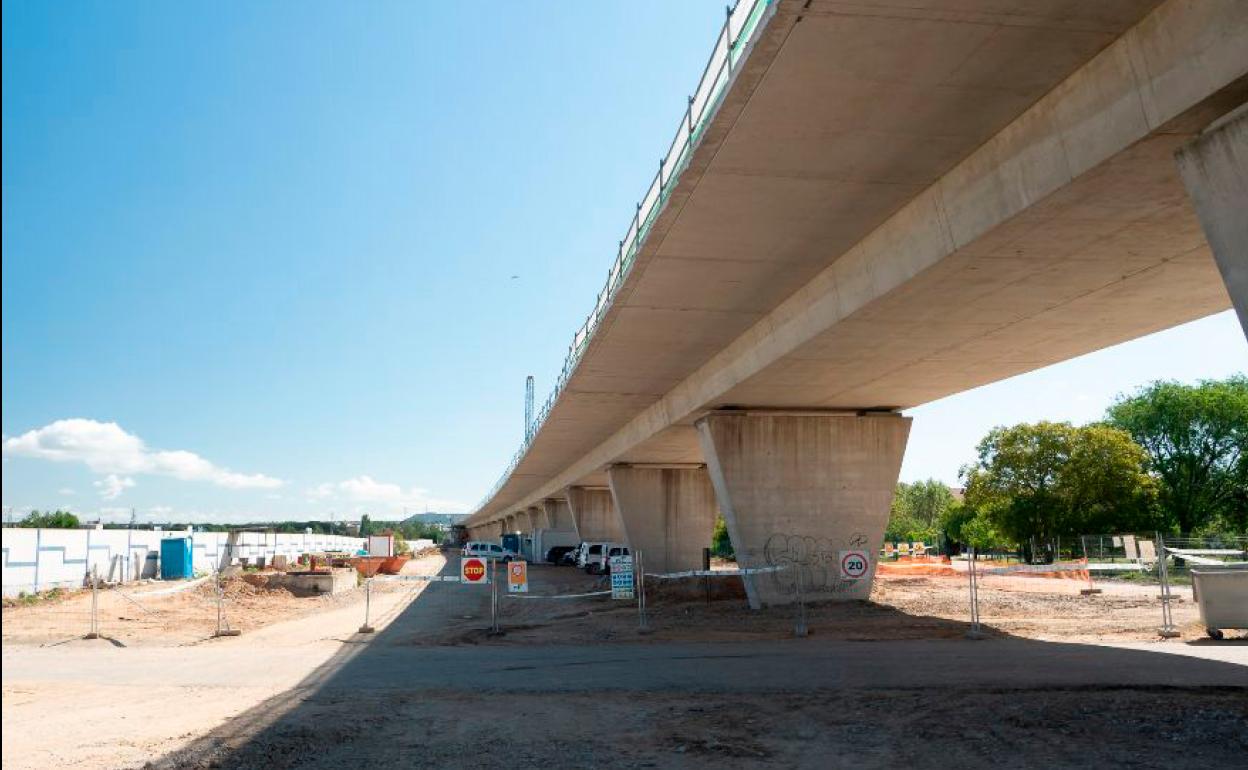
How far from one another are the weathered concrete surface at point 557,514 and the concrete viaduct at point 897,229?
167 ft

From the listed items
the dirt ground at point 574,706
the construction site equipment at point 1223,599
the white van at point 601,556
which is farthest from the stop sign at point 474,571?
the white van at point 601,556

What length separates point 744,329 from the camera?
800 inches

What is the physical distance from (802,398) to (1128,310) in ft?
31.0

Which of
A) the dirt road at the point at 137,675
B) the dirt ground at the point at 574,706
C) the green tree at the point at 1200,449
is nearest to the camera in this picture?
the dirt ground at the point at 574,706

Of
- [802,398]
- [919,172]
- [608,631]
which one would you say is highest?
[919,172]

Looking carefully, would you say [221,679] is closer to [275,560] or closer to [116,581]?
[116,581]

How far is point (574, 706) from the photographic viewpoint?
423 inches

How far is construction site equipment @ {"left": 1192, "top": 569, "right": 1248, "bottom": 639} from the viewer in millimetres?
15695

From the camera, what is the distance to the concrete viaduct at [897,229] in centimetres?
831

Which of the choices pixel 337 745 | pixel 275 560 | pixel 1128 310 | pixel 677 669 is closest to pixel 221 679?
pixel 337 745

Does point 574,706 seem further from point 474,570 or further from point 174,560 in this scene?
point 174,560

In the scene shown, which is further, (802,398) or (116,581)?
(116,581)

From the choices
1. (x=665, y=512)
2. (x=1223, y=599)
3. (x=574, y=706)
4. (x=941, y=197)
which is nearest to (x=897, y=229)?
(x=941, y=197)

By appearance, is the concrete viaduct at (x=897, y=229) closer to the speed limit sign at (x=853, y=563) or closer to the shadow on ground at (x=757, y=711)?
the speed limit sign at (x=853, y=563)
